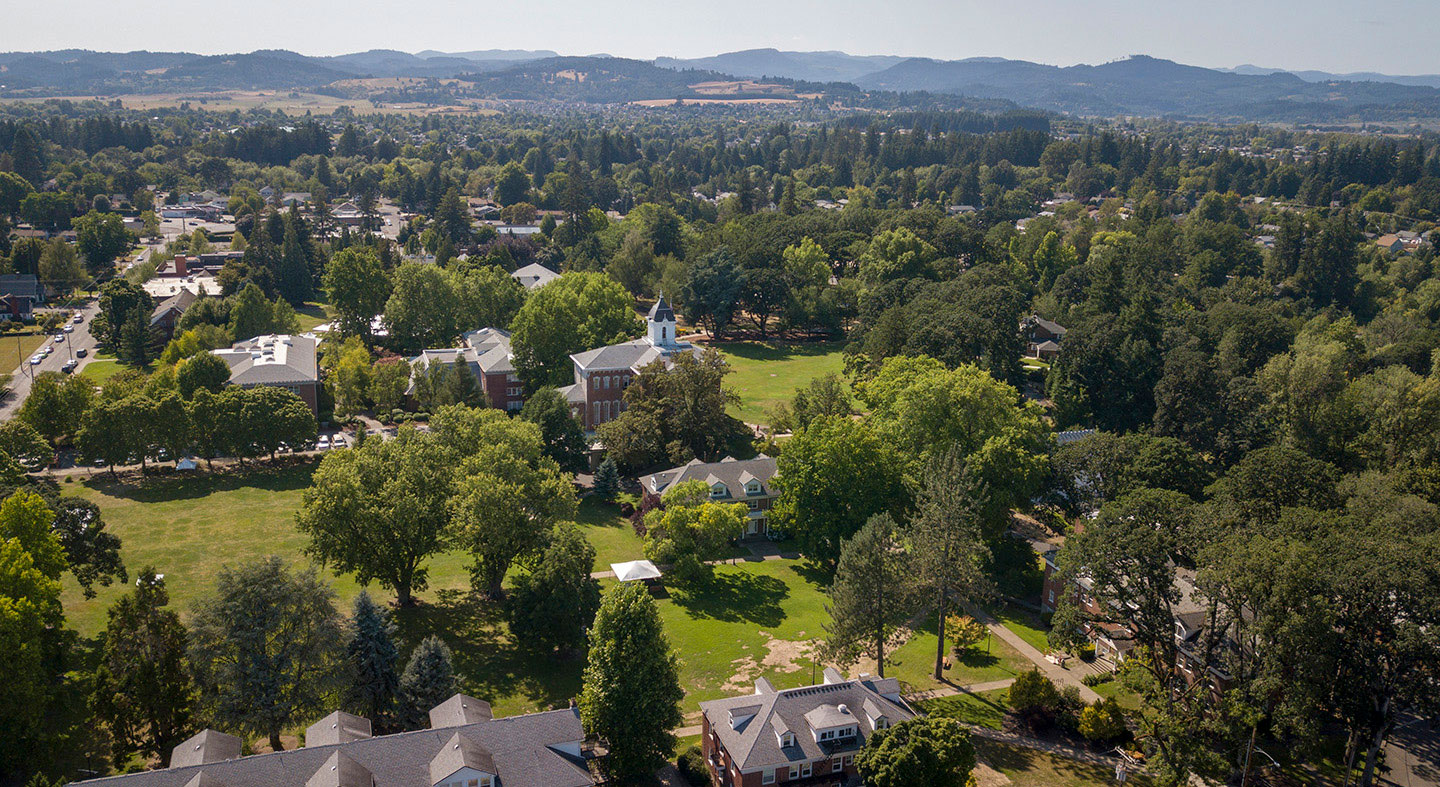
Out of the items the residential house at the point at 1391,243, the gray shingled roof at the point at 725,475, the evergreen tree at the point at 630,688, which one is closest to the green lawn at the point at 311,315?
the gray shingled roof at the point at 725,475

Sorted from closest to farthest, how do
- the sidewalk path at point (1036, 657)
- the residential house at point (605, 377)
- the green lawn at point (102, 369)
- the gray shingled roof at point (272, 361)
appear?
the sidewalk path at point (1036, 657) → the gray shingled roof at point (272, 361) → the residential house at point (605, 377) → the green lawn at point (102, 369)

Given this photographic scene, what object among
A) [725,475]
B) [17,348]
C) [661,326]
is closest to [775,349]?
[661,326]

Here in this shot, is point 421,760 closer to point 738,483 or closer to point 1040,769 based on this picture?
point 1040,769

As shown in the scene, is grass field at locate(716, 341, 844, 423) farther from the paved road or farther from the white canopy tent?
the paved road

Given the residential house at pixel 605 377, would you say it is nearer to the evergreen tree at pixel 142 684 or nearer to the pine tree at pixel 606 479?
the pine tree at pixel 606 479

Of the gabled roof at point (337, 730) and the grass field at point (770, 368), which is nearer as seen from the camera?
the gabled roof at point (337, 730)

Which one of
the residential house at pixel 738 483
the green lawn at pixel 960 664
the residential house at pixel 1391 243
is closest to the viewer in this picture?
the green lawn at pixel 960 664

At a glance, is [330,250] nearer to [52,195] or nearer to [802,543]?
[52,195]
